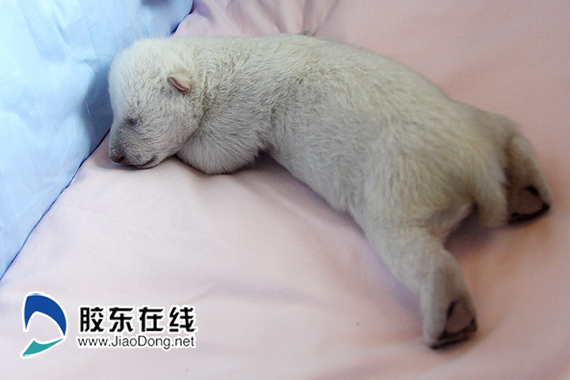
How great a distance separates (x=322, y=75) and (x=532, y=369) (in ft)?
2.87

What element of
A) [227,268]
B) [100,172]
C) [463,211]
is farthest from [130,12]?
[463,211]

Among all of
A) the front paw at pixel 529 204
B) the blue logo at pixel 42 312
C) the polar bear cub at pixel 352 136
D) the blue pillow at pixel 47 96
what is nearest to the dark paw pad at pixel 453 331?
the polar bear cub at pixel 352 136

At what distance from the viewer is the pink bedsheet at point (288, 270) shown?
100cm

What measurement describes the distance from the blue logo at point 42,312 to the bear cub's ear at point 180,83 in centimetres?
71

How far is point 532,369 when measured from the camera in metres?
0.91

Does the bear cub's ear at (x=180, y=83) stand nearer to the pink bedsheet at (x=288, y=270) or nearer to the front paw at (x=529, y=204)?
the pink bedsheet at (x=288, y=270)

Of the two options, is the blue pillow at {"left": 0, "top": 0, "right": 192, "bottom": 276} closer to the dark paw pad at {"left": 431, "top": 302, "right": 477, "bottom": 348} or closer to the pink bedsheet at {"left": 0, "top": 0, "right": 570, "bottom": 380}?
the pink bedsheet at {"left": 0, "top": 0, "right": 570, "bottom": 380}

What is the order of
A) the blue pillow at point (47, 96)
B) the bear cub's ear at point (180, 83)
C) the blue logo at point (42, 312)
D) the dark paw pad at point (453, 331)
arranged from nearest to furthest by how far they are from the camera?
the dark paw pad at point (453, 331) → the blue logo at point (42, 312) → the blue pillow at point (47, 96) → the bear cub's ear at point (180, 83)

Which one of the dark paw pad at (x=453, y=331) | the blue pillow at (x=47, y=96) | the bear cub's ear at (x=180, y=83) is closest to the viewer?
the dark paw pad at (x=453, y=331)

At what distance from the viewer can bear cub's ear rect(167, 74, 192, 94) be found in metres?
1.41

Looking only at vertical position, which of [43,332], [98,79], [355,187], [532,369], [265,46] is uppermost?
[265,46]

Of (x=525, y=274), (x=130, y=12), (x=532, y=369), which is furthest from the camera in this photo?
(x=130, y=12)

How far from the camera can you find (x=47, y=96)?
1.34 meters

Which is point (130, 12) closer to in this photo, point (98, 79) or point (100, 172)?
point (98, 79)
